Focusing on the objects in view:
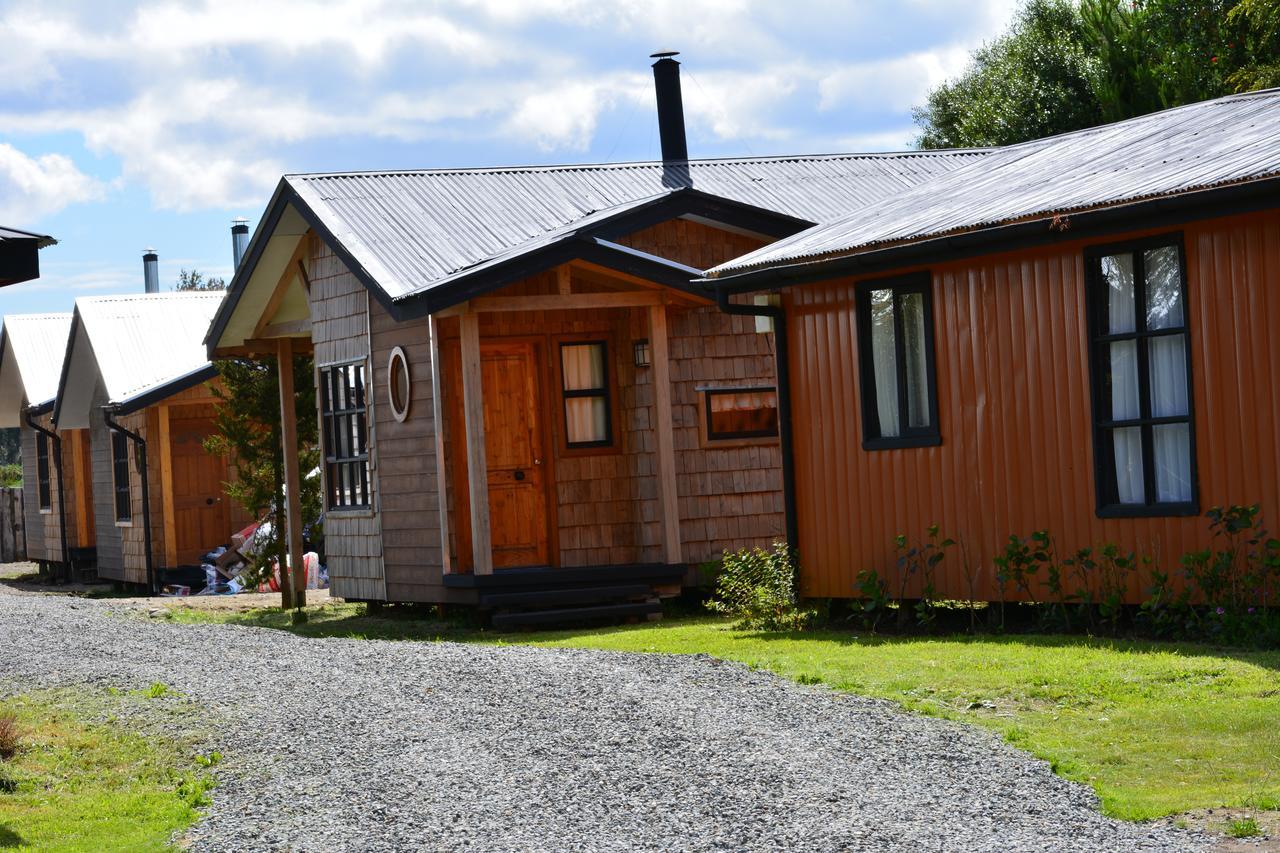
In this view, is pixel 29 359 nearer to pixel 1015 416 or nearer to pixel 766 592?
pixel 766 592

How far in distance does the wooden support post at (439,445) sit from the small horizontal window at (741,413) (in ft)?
8.45

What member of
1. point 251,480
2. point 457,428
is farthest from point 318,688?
point 251,480

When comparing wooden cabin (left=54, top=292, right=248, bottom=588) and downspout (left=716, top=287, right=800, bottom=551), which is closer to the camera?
downspout (left=716, top=287, right=800, bottom=551)

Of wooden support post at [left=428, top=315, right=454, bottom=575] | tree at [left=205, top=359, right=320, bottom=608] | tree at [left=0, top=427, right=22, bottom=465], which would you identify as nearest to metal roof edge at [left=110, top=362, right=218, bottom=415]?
tree at [left=205, top=359, right=320, bottom=608]

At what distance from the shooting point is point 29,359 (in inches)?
1226

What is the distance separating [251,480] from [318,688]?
10562 mm

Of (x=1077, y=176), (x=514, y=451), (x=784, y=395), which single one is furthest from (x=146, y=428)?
(x=1077, y=176)

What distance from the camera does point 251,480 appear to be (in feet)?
65.4

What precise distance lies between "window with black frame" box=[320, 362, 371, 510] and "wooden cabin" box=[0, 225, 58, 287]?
9103 millimetres

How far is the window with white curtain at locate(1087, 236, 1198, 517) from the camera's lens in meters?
10.7

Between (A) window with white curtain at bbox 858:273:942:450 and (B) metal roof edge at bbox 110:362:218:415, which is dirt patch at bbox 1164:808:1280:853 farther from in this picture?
(B) metal roof edge at bbox 110:362:218:415

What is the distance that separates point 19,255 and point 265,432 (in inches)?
503

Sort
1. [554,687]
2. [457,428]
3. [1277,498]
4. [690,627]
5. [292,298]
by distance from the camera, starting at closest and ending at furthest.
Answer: [554,687] → [1277,498] → [690,627] → [457,428] → [292,298]

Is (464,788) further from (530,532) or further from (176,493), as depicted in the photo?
(176,493)
